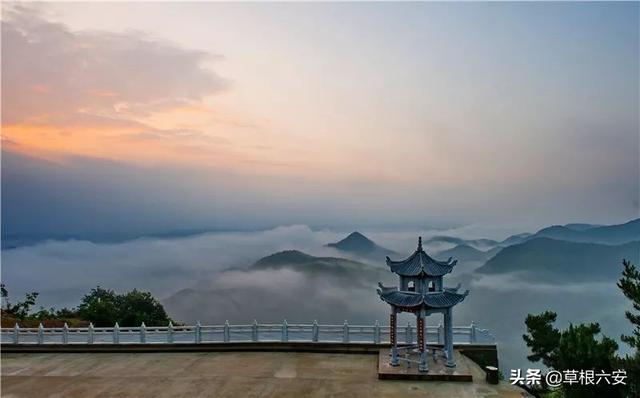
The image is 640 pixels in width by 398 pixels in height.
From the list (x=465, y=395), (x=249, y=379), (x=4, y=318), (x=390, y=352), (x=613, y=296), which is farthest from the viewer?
(x=613, y=296)

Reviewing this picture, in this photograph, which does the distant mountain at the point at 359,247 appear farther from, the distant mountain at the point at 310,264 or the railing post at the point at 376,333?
the railing post at the point at 376,333

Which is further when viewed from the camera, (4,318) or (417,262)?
(4,318)

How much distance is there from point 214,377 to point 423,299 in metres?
7.18

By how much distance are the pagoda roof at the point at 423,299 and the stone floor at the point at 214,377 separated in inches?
92.5

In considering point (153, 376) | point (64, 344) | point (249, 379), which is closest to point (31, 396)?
point (153, 376)

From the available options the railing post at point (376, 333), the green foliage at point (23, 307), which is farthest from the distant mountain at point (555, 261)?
the railing post at point (376, 333)

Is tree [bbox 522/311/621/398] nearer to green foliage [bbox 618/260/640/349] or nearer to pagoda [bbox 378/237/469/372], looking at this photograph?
green foliage [bbox 618/260/640/349]

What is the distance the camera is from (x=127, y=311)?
1225 inches

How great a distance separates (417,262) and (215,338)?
8.82 m

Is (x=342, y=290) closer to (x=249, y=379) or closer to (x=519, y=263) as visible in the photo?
(x=519, y=263)

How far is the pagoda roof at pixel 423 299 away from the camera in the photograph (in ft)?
55.3

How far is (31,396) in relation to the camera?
1623 cm

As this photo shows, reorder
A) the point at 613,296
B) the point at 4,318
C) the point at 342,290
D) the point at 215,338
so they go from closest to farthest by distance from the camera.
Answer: the point at 215,338
the point at 4,318
the point at 342,290
the point at 613,296

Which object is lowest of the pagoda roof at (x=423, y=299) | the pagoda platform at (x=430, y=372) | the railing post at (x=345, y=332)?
the pagoda platform at (x=430, y=372)
